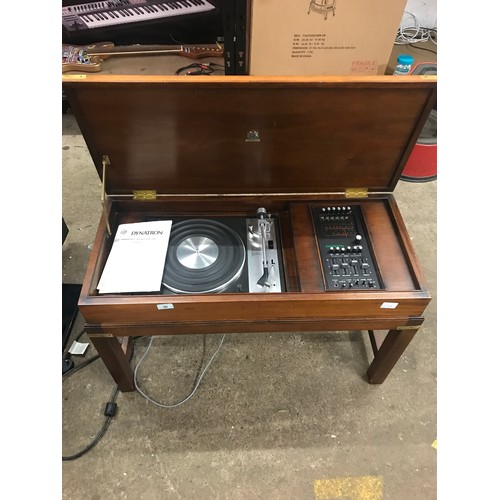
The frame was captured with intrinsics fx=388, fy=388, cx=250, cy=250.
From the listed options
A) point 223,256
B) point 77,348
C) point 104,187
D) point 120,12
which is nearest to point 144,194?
point 104,187

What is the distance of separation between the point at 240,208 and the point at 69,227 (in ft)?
3.99

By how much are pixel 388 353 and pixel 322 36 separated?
105 centimetres

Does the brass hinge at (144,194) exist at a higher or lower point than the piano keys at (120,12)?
lower

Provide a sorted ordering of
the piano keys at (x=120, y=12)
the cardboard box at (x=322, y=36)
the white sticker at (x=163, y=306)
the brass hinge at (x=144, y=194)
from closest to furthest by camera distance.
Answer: the cardboard box at (x=322, y=36) < the white sticker at (x=163, y=306) < the brass hinge at (x=144, y=194) < the piano keys at (x=120, y=12)

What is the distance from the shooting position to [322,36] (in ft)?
3.36

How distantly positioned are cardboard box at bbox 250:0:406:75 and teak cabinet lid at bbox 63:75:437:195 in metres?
0.10

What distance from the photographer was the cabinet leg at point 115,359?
1.23 meters

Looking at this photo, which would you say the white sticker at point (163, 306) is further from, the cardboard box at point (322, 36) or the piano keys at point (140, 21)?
the piano keys at point (140, 21)

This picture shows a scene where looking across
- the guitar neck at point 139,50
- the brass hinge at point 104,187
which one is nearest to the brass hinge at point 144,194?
the brass hinge at point 104,187

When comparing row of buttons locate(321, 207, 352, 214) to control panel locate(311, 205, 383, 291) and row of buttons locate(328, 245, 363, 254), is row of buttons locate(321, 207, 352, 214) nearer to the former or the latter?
control panel locate(311, 205, 383, 291)

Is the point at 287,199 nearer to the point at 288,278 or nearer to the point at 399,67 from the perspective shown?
the point at 288,278

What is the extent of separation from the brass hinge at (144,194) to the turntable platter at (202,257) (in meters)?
0.13

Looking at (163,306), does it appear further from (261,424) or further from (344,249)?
(261,424)

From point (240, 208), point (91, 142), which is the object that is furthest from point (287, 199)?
point (91, 142)
